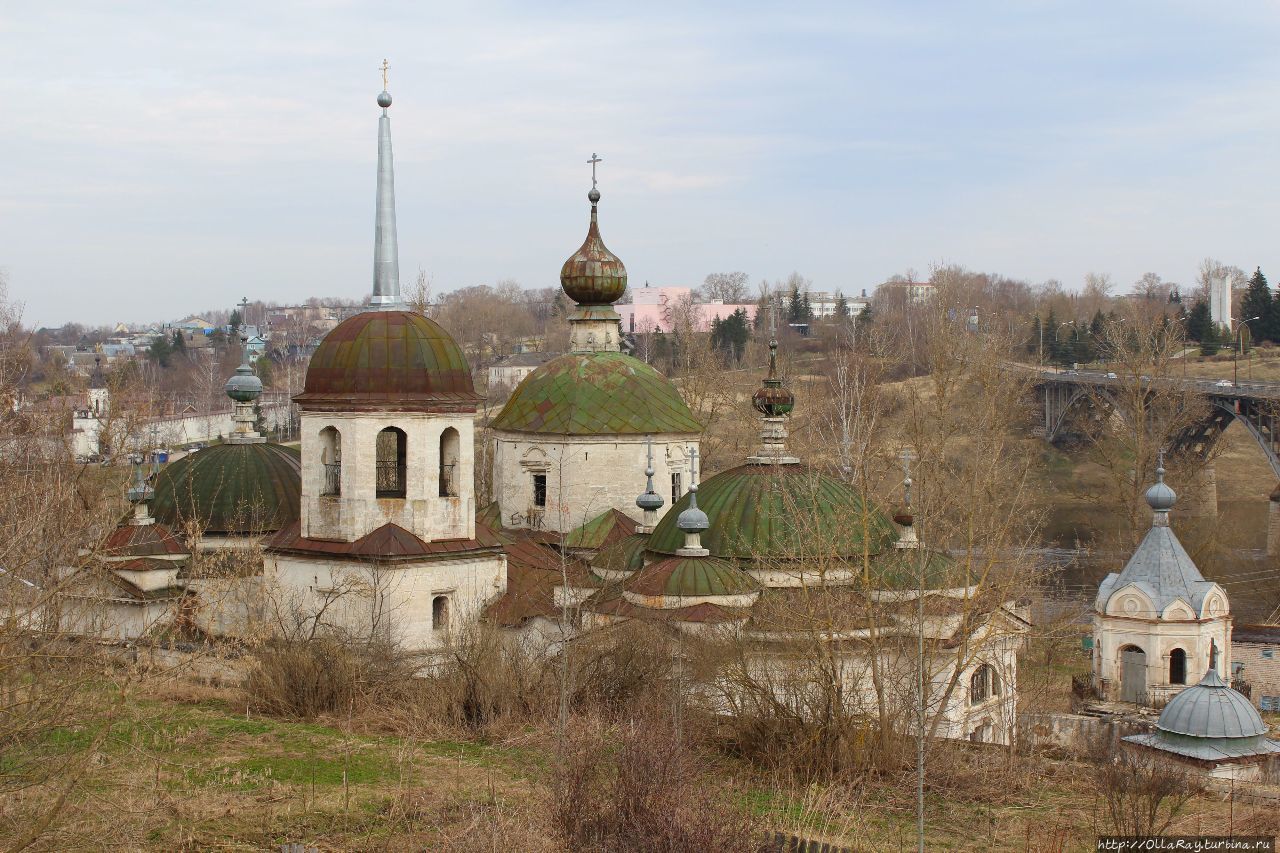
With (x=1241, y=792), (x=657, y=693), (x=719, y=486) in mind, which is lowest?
→ (x=1241, y=792)

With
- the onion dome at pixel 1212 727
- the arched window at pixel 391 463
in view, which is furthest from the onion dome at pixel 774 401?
the onion dome at pixel 1212 727

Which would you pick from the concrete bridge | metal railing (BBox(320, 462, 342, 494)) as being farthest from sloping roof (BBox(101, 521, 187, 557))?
the concrete bridge

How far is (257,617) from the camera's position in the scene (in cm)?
1744

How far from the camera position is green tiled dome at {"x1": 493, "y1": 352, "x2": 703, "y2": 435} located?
2150 cm

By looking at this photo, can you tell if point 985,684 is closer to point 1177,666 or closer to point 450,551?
point 1177,666

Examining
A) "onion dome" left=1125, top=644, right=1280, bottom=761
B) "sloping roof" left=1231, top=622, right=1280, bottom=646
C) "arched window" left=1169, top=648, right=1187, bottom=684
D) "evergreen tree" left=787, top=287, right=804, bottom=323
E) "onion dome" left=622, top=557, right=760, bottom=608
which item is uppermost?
"evergreen tree" left=787, top=287, right=804, bottom=323

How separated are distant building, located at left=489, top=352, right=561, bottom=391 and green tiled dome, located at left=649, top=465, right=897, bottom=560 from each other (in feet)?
150

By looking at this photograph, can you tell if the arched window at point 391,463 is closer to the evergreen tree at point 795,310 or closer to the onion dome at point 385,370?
the onion dome at point 385,370

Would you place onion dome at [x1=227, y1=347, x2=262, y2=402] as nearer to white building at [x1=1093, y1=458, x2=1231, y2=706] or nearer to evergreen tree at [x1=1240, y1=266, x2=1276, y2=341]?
white building at [x1=1093, y1=458, x2=1231, y2=706]

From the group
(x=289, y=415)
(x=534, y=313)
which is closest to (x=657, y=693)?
(x=289, y=415)

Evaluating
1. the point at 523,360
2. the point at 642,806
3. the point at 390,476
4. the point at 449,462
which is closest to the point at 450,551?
the point at 449,462

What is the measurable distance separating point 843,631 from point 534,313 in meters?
94.7

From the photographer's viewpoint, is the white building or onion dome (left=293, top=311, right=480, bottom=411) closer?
onion dome (left=293, top=311, right=480, bottom=411)

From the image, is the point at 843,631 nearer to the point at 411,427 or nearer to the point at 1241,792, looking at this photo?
the point at 1241,792
